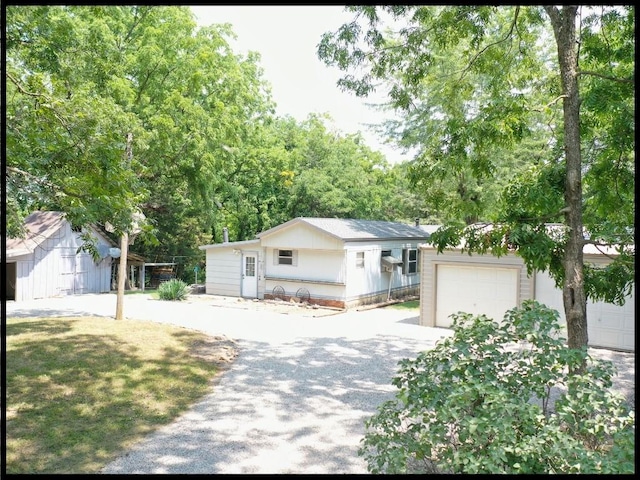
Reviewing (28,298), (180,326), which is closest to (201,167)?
(180,326)

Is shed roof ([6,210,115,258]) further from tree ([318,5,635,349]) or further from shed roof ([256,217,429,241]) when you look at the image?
tree ([318,5,635,349])

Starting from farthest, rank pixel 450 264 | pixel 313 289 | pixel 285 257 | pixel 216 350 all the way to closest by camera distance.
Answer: pixel 285 257, pixel 313 289, pixel 450 264, pixel 216 350

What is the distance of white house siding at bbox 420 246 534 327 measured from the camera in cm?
1268

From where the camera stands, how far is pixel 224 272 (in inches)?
837

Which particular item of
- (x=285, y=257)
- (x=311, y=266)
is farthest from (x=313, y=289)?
(x=285, y=257)

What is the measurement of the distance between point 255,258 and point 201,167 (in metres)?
4.73

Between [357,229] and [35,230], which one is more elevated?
[357,229]

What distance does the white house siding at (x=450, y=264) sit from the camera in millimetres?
12680

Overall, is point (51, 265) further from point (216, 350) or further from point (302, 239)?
point (216, 350)

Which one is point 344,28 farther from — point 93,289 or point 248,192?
point 248,192

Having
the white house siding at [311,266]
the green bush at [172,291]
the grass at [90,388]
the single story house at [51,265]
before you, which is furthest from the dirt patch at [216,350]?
the single story house at [51,265]

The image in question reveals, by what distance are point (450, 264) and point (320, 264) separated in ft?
19.9

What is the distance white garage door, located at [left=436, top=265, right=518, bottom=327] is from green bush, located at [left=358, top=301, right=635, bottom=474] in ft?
29.2

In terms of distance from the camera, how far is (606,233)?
541 centimetres
